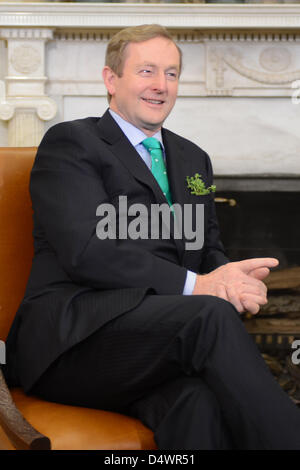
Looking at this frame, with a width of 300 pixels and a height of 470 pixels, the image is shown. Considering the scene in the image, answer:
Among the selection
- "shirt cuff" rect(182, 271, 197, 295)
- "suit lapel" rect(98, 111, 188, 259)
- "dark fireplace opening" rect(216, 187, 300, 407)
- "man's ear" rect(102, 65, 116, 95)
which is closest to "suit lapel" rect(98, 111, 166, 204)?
"suit lapel" rect(98, 111, 188, 259)

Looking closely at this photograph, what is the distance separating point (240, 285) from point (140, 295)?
235 millimetres

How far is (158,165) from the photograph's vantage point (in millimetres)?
1820

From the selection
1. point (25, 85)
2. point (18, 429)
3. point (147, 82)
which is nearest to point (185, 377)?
point (18, 429)

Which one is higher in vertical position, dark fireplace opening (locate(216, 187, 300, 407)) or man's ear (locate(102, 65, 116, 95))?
man's ear (locate(102, 65, 116, 95))

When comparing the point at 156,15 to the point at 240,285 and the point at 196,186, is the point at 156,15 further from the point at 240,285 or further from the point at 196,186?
the point at 240,285

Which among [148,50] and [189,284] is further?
[148,50]

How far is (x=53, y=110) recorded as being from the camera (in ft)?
10.3

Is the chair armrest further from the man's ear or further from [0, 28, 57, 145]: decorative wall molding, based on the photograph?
[0, 28, 57, 145]: decorative wall molding

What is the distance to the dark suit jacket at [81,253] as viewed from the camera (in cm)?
144

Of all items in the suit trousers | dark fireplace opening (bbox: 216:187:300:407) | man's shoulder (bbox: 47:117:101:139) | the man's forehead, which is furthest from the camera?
dark fireplace opening (bbox: 216:187:300:407)

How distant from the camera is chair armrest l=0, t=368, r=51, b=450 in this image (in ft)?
4.02

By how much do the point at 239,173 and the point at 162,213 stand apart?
160 centimetres

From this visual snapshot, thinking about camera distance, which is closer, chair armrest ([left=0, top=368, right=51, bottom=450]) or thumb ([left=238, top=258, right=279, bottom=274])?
chair armrest ([left=0, top=368, right=51, bottom=450])

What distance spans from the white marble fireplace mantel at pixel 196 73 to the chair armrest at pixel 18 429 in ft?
6.35
